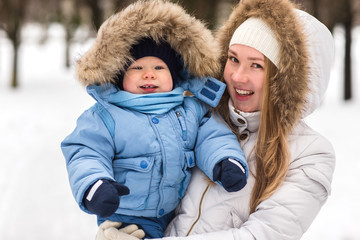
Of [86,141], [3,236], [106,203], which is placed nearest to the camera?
[106,203]

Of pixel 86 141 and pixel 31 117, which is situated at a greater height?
pixel 86 141

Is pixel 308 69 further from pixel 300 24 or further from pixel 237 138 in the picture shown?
pixel 237 138

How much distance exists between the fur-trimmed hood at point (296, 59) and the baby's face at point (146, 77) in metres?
0.53

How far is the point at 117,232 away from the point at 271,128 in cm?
87

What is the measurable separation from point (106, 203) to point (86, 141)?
0.38m

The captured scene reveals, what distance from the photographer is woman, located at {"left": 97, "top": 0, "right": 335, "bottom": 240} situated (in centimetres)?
195

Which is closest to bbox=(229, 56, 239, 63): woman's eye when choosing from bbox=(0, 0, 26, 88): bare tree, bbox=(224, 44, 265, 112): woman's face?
bbox=(224, 44, 265, 112): woman's face

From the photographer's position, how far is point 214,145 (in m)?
2.03

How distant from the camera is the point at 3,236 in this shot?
4078 mm

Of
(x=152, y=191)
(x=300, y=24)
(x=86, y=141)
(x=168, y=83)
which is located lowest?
(x=152, y=191)

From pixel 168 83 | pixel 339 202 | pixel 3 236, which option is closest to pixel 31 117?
pixel 3 236

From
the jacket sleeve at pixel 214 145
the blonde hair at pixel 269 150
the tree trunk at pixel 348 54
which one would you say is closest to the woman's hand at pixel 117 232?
the jacket sleeve at pixel 214 145

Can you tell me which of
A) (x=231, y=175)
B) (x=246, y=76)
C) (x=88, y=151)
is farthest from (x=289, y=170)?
(x=88, y=151)

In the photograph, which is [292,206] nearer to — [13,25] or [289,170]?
[289,170]
